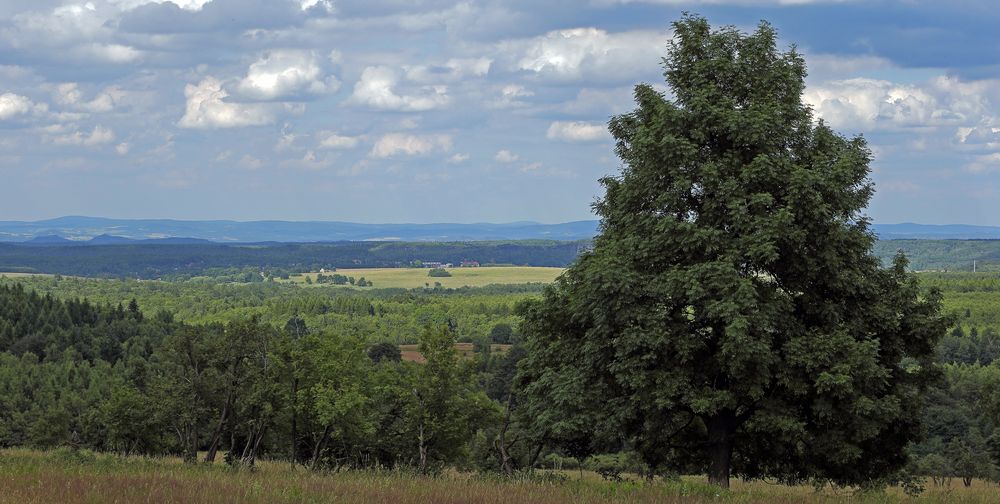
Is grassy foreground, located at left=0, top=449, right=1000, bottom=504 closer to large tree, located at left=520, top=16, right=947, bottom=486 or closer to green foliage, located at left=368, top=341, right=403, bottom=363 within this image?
large tree, located at left=520, top=16, right=947, bottom=486

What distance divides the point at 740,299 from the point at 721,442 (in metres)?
5.67

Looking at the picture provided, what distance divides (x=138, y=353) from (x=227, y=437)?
102 metres

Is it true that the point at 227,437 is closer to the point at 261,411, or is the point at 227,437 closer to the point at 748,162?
the point at 261,411

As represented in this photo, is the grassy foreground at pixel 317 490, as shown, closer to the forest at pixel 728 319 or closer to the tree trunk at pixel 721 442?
the forest at pixel 728 319

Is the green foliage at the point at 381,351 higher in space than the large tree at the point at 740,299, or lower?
lower

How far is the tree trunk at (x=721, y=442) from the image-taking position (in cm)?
2692

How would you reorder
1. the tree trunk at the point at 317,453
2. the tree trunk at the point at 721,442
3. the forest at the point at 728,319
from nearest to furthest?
1. the forest at the point at 728,319
2. the tree trunk at the point at 721,442
3. the tree trunk at the point at 317,453

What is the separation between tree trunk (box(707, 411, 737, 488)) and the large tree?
0.04 metres

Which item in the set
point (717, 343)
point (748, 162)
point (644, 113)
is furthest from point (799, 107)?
point (717, 343)

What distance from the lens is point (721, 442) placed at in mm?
27078

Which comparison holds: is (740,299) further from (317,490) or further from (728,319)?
(317,490)

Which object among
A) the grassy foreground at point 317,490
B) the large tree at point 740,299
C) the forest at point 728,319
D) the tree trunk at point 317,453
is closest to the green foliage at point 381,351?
the tree trunk at point 317,453

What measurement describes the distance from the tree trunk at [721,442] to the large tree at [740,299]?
39 mm

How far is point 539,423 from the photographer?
27.8 meters
